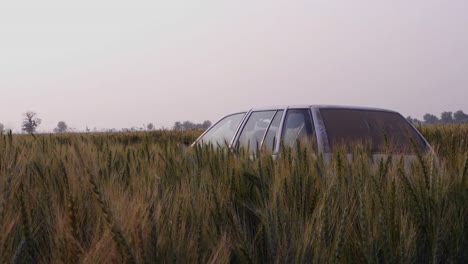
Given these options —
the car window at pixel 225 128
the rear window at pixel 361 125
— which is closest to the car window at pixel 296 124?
the rear window at pixel 361 125

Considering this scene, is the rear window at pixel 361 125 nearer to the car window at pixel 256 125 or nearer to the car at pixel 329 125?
the car at pixel 329 125

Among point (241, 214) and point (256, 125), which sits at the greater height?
point (256, 125)

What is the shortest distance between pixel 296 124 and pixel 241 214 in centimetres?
304

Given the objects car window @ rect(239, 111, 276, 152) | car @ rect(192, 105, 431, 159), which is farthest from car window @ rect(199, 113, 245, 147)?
car @ rect(192, 105, 431, 159)

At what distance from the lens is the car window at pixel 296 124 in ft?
14.5

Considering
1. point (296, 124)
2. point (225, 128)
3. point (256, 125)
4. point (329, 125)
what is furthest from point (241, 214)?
point (225, 128)

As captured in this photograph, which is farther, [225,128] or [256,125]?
[225,128]

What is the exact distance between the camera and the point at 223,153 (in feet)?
7.93

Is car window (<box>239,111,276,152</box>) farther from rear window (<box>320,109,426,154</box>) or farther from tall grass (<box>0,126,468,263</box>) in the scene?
tall grass (<box>0,126,468,263</box>)

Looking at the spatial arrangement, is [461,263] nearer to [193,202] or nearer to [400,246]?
[400,246]

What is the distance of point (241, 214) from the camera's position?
1.68 m

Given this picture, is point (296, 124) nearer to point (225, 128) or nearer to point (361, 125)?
point (361, 125)

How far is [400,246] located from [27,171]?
1.33 metres

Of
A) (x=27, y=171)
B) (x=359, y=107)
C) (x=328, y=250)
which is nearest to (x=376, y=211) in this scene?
(x=328, y=250)
